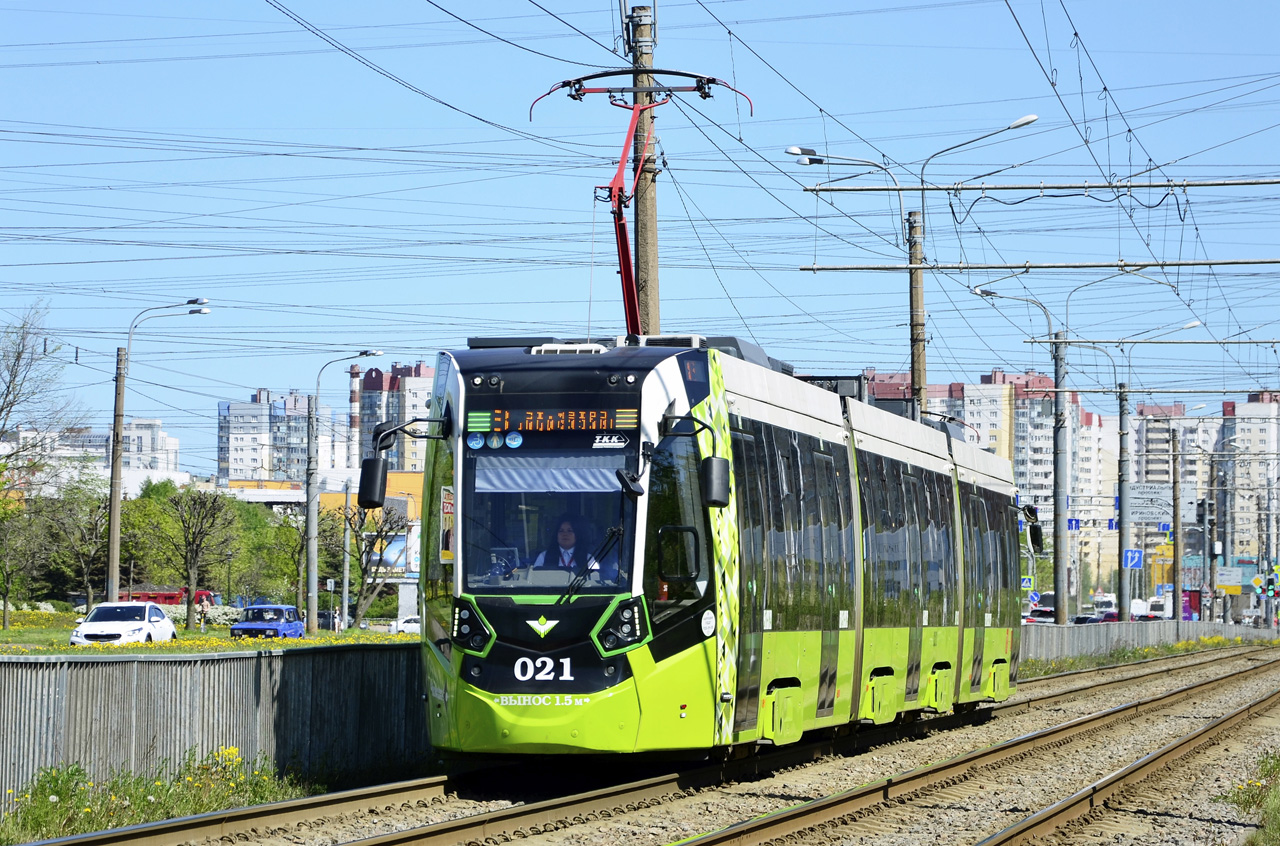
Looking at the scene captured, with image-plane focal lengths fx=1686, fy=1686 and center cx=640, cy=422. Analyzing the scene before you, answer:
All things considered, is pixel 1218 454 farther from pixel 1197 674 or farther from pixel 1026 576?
pixel 1026 576

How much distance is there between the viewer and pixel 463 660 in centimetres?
1273

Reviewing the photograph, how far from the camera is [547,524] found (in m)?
12.8

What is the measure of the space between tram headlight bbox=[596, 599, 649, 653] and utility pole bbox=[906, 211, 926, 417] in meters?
18.4

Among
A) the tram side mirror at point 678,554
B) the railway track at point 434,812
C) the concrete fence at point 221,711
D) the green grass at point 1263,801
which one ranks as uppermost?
the tram side mirror at point 678,554

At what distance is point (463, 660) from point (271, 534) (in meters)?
101

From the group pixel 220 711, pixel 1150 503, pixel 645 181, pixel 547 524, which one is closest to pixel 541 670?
pixel 547 524

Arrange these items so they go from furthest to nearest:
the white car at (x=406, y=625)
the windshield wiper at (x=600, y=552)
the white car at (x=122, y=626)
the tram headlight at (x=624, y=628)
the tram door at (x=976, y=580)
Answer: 1. the white car at (x=406, y=625)
2. the white car at (x=122, y=626)
3. the tram door at (x=976, y=580)
4. the windshield wiper at (x=600, y=552)
5. the tram headlight at (x=624, y=628)

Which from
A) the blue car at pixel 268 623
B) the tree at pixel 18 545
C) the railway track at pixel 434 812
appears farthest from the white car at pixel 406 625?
the railway track at pixel 434 812

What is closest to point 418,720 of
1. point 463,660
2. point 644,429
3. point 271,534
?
point 463,660

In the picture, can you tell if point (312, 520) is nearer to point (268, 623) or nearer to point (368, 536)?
point (268, 623)

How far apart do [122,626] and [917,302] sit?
73.2ft

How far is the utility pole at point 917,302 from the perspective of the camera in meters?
30.6

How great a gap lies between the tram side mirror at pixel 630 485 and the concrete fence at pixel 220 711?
3693 millimetres

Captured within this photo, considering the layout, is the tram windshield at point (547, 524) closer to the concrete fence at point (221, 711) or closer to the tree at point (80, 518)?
the concrete fence at point (221, 711)
